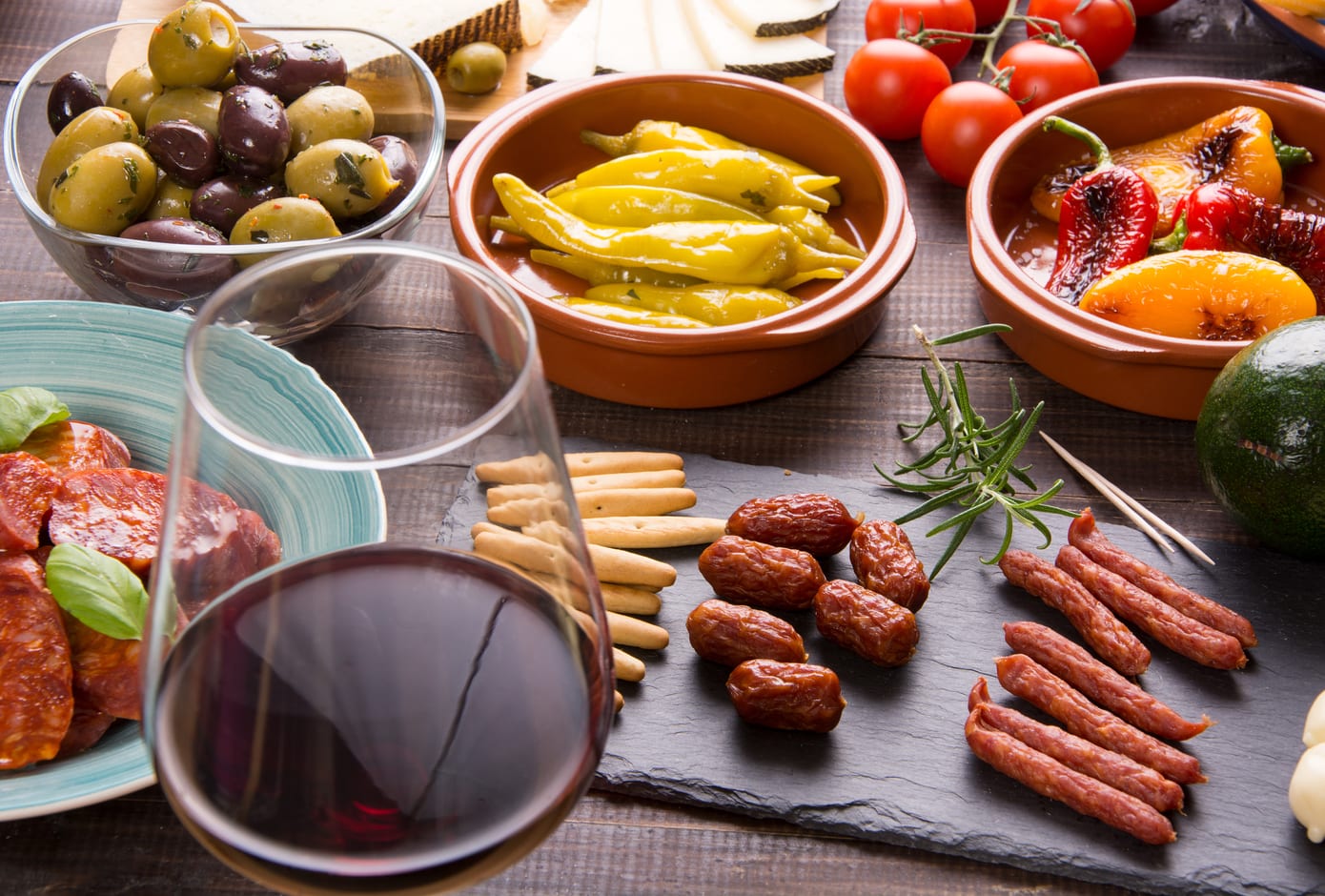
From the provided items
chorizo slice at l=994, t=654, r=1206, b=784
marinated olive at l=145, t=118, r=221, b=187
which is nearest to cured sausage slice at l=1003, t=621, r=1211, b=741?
chorizo slice at l=994, t=654, r=1206, b=784

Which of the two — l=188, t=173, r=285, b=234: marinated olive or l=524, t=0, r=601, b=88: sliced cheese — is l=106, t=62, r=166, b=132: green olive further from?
l=524, t=0, r=601, b=88: sliced cheese

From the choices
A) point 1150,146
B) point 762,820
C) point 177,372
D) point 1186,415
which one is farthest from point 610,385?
point 1150,146

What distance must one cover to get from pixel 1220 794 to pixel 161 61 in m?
1.46

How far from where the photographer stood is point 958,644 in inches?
50.3

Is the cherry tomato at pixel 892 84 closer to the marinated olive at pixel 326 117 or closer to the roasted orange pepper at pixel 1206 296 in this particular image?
the roasted orange pepper at pixel 1206 296

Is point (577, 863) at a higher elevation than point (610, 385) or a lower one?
lower

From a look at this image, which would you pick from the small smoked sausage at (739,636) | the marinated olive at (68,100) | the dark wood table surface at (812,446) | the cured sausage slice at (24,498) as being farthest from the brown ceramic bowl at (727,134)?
the cured sausage slice at (24,498)

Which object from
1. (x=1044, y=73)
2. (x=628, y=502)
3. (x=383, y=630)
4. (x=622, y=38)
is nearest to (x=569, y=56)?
(x=622, y=38)

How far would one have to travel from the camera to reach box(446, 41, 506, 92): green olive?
200cm

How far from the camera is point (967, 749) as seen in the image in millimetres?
1172

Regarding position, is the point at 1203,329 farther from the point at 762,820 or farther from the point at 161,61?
the point at 161,61

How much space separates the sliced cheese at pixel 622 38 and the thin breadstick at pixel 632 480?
91 cm

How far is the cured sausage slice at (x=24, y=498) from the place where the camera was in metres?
1.04

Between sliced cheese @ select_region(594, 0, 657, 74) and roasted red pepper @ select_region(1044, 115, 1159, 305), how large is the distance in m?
0.78
